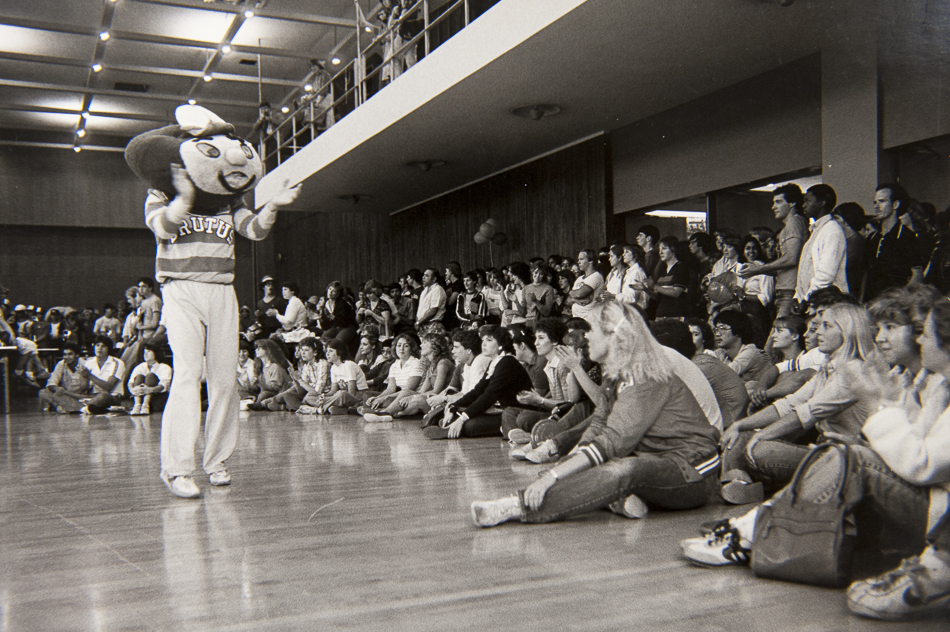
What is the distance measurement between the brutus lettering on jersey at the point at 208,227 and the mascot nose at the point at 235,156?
30cm

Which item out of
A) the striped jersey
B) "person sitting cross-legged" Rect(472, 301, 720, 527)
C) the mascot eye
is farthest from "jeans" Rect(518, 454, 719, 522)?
the mascot eye

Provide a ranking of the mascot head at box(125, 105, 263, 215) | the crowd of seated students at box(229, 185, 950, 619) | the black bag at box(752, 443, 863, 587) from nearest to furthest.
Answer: the crowd of seated students at box(229, 185, 950, 619), the black bag at box(752, 443, 863, 587), the mascot head at box(125, 105, 263, 215)

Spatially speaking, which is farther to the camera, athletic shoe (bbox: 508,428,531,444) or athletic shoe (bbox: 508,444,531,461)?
athletic shoe (bbox: 508,428,531,444)

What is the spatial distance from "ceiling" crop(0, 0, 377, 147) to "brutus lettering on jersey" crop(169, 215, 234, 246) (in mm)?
8616

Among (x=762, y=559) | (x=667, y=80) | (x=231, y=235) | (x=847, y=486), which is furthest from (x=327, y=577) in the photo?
(x=667, y=80)

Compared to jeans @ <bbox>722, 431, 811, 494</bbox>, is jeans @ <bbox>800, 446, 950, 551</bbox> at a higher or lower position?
higher

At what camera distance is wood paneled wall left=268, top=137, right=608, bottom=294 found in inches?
395

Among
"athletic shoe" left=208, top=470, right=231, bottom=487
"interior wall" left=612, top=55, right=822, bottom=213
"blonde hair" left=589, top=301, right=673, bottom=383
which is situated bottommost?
"athletic shoe" left=208, top=470, right=231, bottom=487

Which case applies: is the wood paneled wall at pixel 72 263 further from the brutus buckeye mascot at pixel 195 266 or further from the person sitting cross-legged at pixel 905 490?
the person sitting cross-legged at pixel 905 490

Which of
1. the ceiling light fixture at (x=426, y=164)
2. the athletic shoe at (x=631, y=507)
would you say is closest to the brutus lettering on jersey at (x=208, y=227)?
the athletic shoe at (x=631, y=507)

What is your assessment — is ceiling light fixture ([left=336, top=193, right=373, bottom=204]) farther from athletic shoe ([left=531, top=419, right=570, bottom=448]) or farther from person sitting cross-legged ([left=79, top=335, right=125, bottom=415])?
athletic shoe ([left=531, top=419, right=570, bottom=448])

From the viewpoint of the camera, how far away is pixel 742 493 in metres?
3.59

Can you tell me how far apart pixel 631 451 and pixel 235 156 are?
8.63ft

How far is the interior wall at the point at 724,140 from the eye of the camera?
6.97 m
